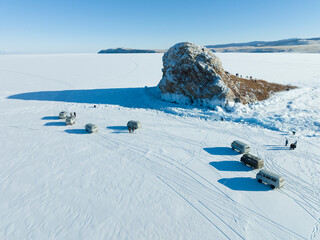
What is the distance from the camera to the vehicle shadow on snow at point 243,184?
1560 centimetres

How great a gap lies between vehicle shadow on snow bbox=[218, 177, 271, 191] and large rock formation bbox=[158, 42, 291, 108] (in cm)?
1846

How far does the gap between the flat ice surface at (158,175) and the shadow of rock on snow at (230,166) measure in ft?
0.33

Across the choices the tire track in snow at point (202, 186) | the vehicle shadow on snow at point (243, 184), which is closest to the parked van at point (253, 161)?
the vehicle shadow on snow at point (243, 184)

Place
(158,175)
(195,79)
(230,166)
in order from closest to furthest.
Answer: (158,175) < (230,166) < (195,79)

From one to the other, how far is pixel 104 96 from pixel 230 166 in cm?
3344

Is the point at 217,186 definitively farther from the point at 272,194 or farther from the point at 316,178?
the point at 316,178

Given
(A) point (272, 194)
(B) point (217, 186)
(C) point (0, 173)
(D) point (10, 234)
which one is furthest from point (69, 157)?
(A) point (272, 194)

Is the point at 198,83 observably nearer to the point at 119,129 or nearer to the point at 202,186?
the point at 119,129

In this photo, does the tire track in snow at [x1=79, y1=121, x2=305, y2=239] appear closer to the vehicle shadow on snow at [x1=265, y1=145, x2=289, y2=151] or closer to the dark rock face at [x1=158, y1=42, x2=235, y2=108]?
the vehicle shadow on snow at [x1=265, y1=145, x2=289, y2=151]

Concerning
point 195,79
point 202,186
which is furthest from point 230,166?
point 195,79

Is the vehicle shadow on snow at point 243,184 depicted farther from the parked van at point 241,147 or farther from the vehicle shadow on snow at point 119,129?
the vehicle shadow on snow at point 119,129

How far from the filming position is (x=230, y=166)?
18453 mm

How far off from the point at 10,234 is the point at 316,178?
80.5ft

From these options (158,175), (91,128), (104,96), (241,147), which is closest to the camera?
(158,175)
